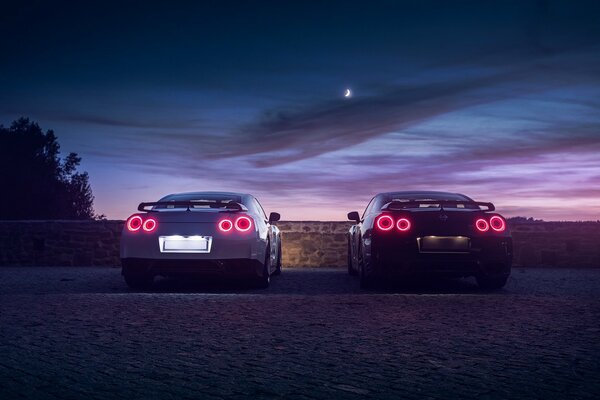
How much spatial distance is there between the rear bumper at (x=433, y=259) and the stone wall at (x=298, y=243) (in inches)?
270

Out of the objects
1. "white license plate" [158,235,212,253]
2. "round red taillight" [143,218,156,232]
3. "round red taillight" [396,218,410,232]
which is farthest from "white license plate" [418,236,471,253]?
"round red taillight" [143,218,156,232]

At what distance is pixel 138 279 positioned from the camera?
942 cm

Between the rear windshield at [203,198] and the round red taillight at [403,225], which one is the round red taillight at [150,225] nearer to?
the rear windshield at [203,198]

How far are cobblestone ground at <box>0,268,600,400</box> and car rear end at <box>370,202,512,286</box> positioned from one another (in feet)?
1.21

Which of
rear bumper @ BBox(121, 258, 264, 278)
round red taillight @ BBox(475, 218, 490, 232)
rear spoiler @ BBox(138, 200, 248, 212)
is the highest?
rear spoiler @ BBox(138, 200, 248, 212)

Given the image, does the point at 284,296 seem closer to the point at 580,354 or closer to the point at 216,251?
the point at 216,251

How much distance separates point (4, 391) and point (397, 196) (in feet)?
24.5

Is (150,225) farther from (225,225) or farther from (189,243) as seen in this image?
(225,225)

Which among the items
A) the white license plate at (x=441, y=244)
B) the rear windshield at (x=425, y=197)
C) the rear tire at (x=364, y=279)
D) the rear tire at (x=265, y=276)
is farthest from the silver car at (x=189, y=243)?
the rear windshield at (x=425, y=197)

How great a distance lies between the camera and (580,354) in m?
4.68

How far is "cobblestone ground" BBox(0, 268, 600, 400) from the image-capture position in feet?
12.2

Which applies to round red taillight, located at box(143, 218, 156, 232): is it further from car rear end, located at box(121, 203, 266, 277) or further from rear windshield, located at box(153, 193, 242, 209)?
rear windshield, located at box(153, 193, 242, 209)

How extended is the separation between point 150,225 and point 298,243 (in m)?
7.22

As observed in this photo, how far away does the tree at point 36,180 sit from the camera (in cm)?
4409
